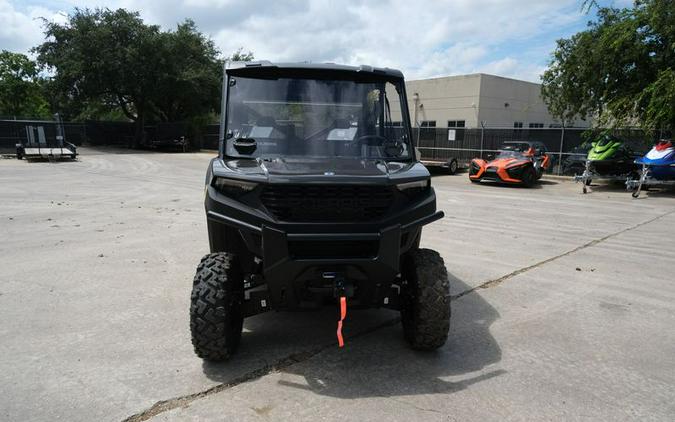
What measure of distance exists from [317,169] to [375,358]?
1.57m

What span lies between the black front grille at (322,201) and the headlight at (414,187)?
0.47 feet

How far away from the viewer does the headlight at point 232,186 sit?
3363mm

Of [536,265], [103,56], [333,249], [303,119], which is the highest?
[103,56]

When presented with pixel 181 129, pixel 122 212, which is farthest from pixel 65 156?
pixel 122 212

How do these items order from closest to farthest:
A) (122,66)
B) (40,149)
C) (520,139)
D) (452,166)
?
(520,139)
(452,166)
(40,149)
(122,66)

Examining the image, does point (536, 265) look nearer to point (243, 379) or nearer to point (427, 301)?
point (427, 301)

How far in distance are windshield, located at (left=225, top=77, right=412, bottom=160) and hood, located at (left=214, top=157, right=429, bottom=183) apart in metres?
0.19

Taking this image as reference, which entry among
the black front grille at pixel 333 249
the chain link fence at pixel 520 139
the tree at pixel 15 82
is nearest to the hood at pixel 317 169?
the black front grille at pixel 333 249

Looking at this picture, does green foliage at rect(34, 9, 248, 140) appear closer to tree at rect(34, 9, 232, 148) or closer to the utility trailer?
tree at rect(34, 9, 232, 148)

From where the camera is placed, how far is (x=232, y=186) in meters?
3.44

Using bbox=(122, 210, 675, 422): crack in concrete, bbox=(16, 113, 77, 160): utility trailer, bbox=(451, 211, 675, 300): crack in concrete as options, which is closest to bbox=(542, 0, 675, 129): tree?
bbox=(451, 211, 675, 300): crack in concrete

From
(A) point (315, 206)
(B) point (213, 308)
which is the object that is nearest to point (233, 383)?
(B) point (213, 308)

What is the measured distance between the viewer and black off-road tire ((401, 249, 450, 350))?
3.64m

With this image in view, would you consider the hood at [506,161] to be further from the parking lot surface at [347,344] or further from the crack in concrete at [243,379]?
the crack in concrete at [243,379]
